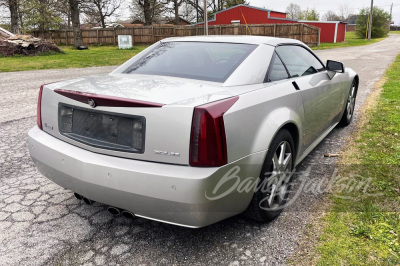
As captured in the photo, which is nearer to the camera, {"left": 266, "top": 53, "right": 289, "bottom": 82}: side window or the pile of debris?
{"left": 266, "top": 53, "right": 289, "bottom": 82}: side window

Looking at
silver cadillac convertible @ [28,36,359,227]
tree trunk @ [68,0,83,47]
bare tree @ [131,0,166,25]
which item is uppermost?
bare tree @ [131,0,166,25]

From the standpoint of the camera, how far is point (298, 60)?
141 inches

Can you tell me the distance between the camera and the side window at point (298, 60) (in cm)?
328

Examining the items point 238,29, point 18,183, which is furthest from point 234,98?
point 238,29

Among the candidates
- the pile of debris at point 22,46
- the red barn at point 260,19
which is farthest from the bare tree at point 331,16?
the pile of debris at point 22,46

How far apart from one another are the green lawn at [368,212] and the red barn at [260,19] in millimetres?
34761

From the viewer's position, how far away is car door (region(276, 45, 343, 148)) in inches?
126

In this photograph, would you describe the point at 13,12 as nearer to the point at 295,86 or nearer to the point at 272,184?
the point at 295,86

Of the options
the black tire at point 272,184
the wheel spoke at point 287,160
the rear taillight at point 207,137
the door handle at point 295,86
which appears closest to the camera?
the rear taillight at point 207,137

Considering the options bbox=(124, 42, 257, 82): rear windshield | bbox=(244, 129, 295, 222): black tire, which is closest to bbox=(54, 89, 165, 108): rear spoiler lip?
bbox=(124, 42, 257, 82): rear windshield

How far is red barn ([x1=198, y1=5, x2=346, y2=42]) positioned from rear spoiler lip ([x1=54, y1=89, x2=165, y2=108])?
36.6 metres

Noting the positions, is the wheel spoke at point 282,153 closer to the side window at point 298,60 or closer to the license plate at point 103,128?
the side window at point 298,60

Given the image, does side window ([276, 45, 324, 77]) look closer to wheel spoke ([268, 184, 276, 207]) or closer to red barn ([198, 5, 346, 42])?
wheel spoke ([268, 184, 276, 207])

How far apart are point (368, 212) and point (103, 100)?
7.34ft
